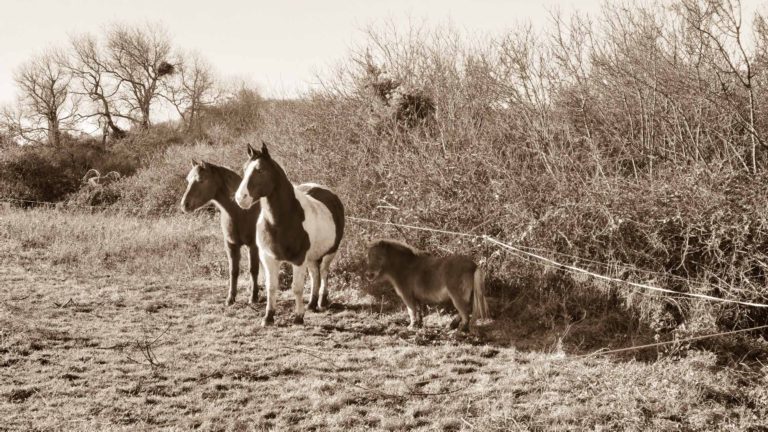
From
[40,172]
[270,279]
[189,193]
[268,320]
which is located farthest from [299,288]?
[40,172]

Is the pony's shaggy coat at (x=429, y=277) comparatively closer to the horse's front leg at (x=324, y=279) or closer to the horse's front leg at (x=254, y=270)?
the horse's front leg at (x=324, y=279)

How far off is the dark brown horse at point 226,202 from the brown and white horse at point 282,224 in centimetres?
87

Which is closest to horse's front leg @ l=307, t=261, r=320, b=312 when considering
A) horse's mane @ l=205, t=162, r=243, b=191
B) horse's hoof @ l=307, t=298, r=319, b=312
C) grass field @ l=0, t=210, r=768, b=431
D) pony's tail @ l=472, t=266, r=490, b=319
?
horse's hoof @ l=307, t=298, r=319, b=312

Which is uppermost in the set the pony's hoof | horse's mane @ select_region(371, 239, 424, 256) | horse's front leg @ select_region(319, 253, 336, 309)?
horse's mane @ select_region(371, 239, 424, 256)

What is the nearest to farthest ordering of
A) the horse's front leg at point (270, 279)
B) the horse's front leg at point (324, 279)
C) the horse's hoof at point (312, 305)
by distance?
the horse's front leg at point (270, 279), the horse's hoof at point (312, 305), the horse's front leg at point (324, 279)

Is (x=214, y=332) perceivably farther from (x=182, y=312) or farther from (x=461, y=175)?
(x=461, y=175)

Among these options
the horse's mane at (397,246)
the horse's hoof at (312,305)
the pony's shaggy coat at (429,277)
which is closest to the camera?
the pony's shaggy coat at (429,277)

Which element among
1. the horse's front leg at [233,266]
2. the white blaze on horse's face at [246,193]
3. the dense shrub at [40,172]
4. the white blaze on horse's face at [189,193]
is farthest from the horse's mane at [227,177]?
the dense shrub at [40,172]

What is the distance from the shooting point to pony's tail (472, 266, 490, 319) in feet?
20.3

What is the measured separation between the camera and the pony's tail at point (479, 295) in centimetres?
618

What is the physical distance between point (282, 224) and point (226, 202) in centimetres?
149

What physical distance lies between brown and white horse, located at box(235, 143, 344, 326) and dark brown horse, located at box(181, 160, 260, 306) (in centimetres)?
87

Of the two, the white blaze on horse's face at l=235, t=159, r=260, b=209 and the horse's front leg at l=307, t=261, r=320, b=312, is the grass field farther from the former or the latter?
the white blaze on horse's face at l=235, t=159, r=260, b=209

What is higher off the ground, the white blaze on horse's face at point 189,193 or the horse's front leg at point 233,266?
the white blaze on horse's face at point 189,193
